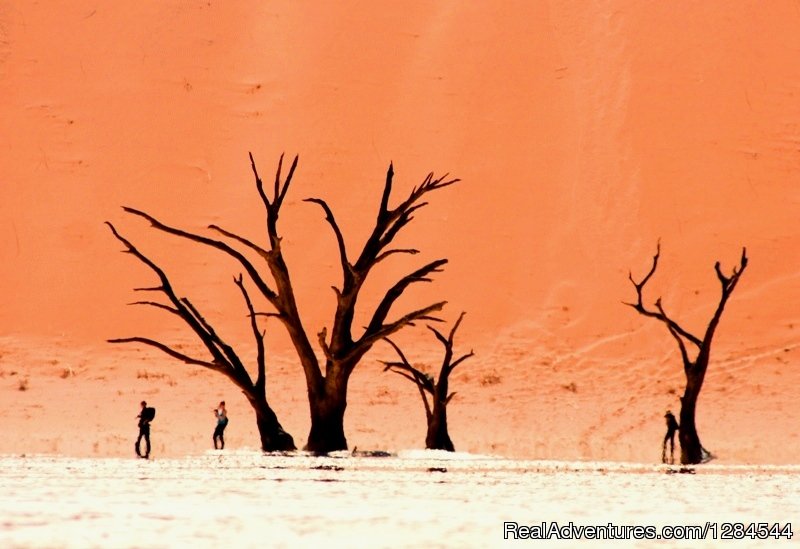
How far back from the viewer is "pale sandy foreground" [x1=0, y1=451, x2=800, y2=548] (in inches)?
330

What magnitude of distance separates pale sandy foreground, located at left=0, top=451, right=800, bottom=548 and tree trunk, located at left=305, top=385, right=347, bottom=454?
1.31m

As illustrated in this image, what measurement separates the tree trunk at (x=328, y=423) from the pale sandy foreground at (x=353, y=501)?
4.31 ft

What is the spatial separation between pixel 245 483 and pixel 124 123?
29830 millimetres

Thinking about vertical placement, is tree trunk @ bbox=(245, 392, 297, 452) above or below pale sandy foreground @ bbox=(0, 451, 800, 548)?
above

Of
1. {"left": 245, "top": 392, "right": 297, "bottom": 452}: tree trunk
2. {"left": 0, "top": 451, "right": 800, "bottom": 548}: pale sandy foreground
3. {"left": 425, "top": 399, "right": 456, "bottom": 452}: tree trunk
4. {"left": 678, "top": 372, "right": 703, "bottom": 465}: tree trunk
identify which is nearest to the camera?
{"left": 0, "top": 451, "right": 800, "bottom": 548}: pale sandy foreground

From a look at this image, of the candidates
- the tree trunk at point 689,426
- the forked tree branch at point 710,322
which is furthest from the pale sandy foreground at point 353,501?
the forked tree branch at point 710,322

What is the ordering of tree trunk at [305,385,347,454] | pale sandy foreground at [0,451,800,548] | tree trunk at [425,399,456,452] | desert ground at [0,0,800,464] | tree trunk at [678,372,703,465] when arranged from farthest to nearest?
desert ground at [0,0,800,464]
tree trunk at [425,399,456,452]
tree trunk at [678,372,703,465]
tree trunk at [305,385,347,454]
pale sandy foreground at [0,451,800,548]

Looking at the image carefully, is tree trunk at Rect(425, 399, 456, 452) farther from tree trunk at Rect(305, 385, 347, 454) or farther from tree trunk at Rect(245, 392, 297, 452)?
tree trunk at Rect(245, 392, 297, 452)

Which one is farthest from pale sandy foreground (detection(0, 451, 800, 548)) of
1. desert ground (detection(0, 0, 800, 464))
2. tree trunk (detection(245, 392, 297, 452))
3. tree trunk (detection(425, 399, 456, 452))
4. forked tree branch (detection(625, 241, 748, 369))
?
desert ground (detection(0, 0, 800, 464))

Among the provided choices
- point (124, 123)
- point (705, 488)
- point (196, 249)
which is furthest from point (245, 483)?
point (124, 123)

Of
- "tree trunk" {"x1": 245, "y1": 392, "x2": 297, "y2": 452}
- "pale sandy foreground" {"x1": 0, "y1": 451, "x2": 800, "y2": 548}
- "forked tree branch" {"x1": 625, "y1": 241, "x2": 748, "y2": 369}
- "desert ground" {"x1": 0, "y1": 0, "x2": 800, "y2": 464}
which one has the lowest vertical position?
"pale sandy foreground" {"x1": 0, "y1": 451, "x2": 800, "y2": 548}

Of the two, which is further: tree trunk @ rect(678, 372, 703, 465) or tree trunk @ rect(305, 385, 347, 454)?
tree trunk @ rect(678, 372, 703, 465)

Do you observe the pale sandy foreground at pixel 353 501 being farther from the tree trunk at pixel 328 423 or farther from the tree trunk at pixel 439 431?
the tree trunk at pixel 439 431

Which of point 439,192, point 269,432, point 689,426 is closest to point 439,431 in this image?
point 269,432
